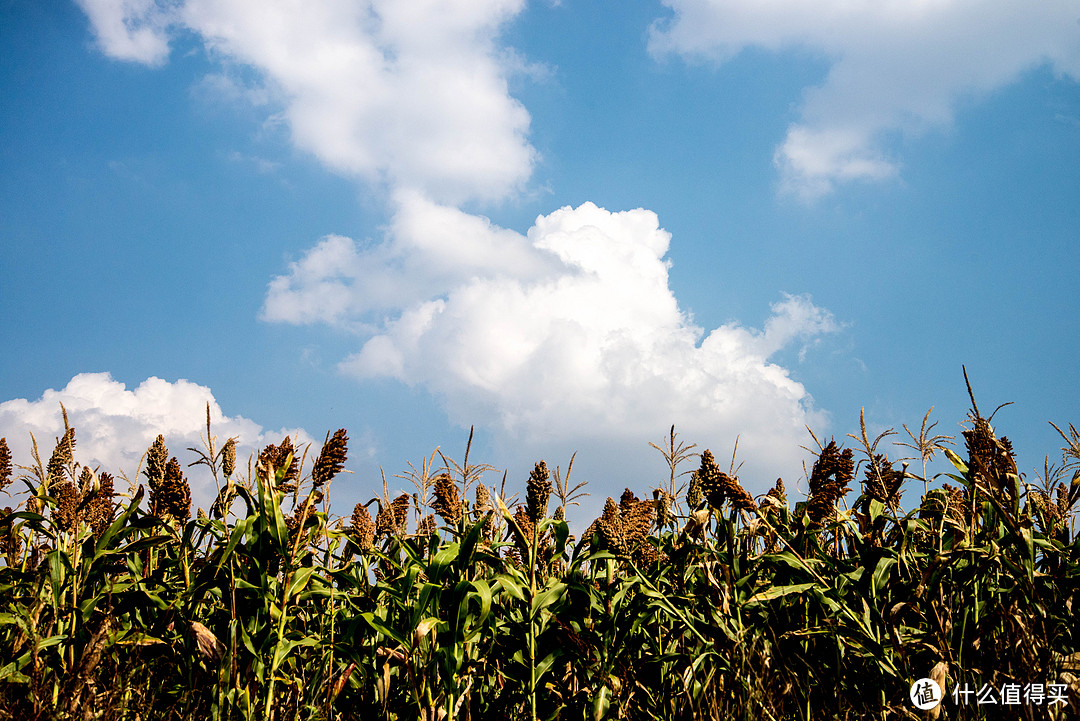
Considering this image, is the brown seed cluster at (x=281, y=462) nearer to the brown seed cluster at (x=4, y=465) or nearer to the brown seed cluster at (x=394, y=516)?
the brown seed cluster at (x=394, y=516)

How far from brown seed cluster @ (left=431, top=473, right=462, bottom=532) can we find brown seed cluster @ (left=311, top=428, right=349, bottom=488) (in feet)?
2.82

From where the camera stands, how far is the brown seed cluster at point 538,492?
3.32 metres

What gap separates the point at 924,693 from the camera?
9.29 feet

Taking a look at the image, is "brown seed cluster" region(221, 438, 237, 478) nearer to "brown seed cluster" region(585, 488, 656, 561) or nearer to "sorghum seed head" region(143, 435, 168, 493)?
"sorghum seed head" region(143, 435, 168, 493)

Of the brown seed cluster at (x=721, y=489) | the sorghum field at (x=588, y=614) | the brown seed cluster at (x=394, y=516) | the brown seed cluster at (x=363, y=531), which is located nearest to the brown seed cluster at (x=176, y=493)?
the sorghum field at (x=588, y=614)

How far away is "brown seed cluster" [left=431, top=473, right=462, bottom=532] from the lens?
3783 millimetres

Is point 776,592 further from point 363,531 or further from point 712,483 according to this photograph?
point 363,531

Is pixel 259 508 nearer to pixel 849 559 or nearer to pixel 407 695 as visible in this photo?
pixel 407 695

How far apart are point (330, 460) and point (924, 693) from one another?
2670mm

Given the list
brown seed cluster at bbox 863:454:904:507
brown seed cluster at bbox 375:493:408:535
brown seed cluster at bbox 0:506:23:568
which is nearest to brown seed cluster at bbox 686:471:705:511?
brown seed cluster at bbox 863:454:904:507

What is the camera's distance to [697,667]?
302 centimetres

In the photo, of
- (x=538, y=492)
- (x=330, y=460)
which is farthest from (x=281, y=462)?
(x=538, y=492)

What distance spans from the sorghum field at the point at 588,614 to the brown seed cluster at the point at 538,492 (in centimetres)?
1

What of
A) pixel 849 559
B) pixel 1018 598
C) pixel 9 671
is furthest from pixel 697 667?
pixel 9 671
